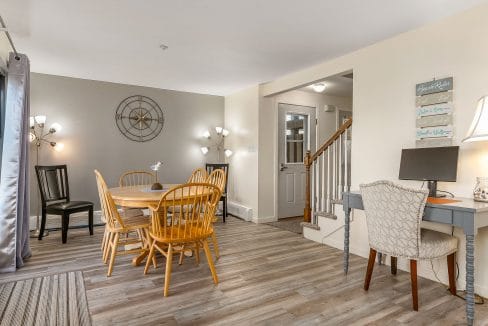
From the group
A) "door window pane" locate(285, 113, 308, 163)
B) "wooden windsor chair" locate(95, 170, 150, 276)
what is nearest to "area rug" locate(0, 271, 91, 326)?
"wooden windsor chair" locate(95, 170, 150, 276)

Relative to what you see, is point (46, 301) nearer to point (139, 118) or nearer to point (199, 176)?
point (199, 176)

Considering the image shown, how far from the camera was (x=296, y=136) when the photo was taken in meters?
5.39

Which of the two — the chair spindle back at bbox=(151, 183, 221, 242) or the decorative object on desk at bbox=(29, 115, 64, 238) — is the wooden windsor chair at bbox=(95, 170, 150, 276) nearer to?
the chair spindle back at bbox=(151, 183, 221, 242)

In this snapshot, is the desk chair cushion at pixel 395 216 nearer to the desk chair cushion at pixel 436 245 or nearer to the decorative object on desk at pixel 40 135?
the desk chair cushion at pixel 436 245

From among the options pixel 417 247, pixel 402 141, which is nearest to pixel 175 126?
pixel 402 141

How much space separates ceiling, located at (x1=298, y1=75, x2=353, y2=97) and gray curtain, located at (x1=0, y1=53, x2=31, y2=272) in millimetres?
3647

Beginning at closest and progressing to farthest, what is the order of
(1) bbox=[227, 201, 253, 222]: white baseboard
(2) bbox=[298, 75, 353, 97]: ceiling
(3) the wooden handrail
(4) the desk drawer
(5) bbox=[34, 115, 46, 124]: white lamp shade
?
(4) the desk drawer → (3) the wooden handrail → (5) bbox=[34, 115, 46, 124]: white lamp shade → (2) bbox=[298, 75, 353, 97]: ceiling → (1) bbox=[227, 201, 253, 222]: white baseboard

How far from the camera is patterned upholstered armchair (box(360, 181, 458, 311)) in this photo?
212cm

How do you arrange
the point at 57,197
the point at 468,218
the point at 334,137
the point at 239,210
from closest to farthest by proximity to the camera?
the point at 468,218 → the point at 334,137 → the point at 57,197 → the point at 239,210

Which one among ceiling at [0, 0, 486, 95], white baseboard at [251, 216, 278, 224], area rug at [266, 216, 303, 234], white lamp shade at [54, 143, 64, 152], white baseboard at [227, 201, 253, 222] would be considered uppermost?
ceiling at [0, 0, 486, 95]

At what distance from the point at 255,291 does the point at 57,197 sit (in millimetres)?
3249

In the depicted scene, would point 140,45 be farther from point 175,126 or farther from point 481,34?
point 481,34

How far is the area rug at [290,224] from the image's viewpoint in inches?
177

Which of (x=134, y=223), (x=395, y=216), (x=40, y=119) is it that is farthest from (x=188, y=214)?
(x=40, y=119)
